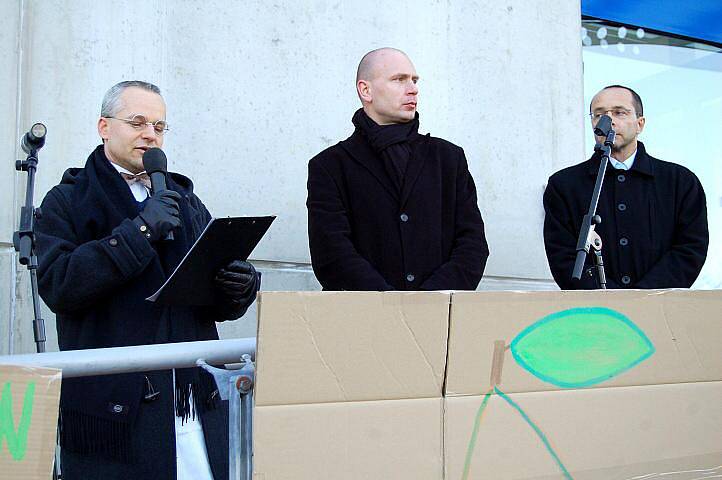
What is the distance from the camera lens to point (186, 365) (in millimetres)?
1353

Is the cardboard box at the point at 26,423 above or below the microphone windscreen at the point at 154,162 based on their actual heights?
below

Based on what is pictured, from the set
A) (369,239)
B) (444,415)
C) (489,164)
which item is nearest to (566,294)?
(444,415)

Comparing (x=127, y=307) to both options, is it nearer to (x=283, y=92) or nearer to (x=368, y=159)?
(x=368, y=159)

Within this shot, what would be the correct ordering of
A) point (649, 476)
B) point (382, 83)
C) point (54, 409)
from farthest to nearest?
point (382, 83) < point (649, 476) < point (54, 409)

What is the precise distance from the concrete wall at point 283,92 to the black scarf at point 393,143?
37.2 inches

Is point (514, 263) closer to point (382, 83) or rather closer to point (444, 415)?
point (382, 83)

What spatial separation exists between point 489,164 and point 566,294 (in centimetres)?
344

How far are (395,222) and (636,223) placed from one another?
1016 mm

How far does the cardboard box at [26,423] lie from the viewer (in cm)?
113

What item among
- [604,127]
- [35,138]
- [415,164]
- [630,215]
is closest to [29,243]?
[35,138]

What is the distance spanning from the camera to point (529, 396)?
4.47 ft

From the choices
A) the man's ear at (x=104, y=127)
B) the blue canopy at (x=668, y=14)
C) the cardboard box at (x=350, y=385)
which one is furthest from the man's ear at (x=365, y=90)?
the blue canopy at (x=668, y=14)

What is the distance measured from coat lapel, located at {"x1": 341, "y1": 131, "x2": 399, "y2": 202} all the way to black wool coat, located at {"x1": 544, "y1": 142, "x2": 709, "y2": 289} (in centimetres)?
79

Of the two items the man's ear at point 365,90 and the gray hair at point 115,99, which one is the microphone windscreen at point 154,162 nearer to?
the gray hair at point 115,99
